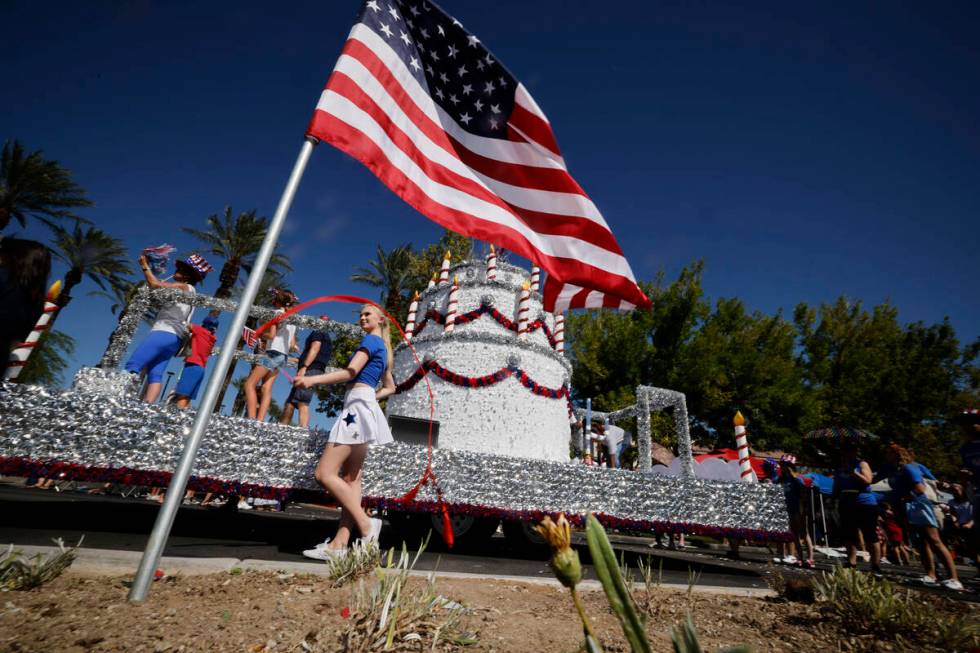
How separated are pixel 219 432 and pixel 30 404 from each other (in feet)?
4.37

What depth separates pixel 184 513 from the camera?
6012 millimetres

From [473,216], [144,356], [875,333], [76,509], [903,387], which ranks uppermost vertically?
[875,333]

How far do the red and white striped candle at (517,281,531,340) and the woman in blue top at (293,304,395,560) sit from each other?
5895 millimetres

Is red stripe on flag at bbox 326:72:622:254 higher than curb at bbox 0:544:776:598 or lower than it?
higher

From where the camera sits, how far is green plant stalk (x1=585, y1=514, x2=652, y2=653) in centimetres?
87

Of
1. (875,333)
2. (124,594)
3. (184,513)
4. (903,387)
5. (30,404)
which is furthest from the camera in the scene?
(875,333)

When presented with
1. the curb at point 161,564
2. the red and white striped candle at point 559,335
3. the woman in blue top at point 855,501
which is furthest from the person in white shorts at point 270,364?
the woman in blue top at point 855,501

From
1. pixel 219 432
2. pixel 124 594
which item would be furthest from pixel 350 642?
pixel 219 432

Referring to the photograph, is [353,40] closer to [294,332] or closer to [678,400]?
[294,332]

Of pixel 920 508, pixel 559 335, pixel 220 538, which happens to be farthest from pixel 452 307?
pixel 920 508

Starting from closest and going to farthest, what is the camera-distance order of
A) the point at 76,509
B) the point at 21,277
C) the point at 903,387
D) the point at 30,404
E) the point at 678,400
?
the point at 21,277 → the point at 30,404 → the point at 76,509 → the point at 678,400 → the point at 903,387

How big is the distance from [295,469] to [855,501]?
7653 millimetres

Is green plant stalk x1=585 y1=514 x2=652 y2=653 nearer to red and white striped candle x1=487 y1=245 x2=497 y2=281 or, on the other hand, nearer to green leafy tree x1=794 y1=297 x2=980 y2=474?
red and white striped candle x1=487 y1=245 x2=497 y2=281

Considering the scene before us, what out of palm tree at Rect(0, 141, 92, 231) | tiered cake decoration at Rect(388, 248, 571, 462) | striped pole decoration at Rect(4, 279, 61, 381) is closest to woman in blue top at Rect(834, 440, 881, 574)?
tiered cake decoration at Rect(388, 248, 571, 462)
